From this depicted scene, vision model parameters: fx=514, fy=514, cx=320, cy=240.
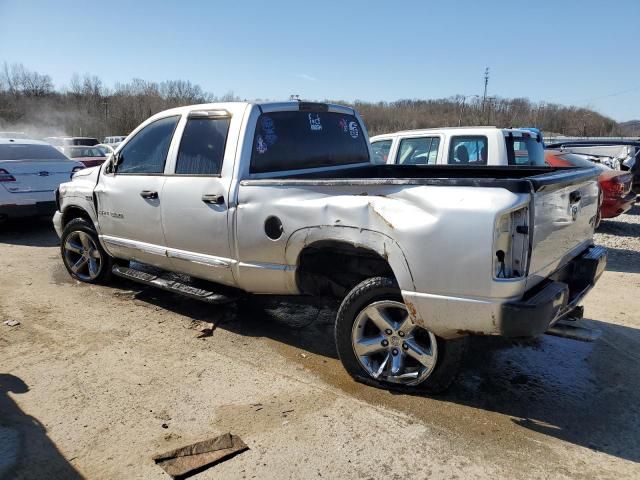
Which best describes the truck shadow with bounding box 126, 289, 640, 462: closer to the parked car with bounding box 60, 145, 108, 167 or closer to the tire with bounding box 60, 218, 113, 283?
the tire with bounding box 60, 218, 113, 283

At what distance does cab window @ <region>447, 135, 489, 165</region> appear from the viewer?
7.14 m

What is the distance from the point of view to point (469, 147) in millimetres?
7344

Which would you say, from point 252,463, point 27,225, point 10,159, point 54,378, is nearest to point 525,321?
point 252,463

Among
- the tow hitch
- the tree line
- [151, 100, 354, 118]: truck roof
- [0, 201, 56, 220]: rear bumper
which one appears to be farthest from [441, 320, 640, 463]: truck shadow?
the tree line

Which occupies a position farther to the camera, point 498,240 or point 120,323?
point 120,323

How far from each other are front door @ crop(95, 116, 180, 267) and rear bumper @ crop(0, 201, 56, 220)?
3934 millimetres

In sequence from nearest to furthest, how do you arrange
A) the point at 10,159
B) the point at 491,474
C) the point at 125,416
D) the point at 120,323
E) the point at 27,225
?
the point at 491,474
the point at 125,416
the point at 120,323
the point at 10,159
the point at 27,225

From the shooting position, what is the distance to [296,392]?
11.6 ft

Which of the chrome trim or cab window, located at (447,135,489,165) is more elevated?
cab window, located at (447,135,489,165)

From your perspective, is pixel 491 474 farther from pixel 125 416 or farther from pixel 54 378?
pixel 54 378

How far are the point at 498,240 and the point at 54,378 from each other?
3.20 meters

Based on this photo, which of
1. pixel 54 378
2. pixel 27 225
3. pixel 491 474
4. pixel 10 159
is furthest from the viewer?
pixel 27 225

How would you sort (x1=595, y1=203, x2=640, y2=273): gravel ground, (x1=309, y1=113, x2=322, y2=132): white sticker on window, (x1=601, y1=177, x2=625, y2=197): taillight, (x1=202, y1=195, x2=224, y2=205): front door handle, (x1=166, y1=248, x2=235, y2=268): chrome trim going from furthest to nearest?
1. (x1=601, y1=177, x2=625, y2=197): taillight
2. (x1=595, y1=203, x2=640, y2=273): gravel ground
3. (x1=309, y1=113, x2=322, y2=132): white sticker on window
4. (x1=166, y1=248, x2=235, y2=268): chrome trim
5. (x1=202, y1=195, x2=224, y2=205): front door handle

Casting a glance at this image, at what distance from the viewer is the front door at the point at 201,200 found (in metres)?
4.14
